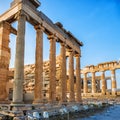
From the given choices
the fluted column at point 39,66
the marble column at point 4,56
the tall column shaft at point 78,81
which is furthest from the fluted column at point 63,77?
the marble column at point 4,56

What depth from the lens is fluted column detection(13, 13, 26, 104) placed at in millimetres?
13805

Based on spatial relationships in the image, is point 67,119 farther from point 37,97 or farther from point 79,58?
point 79,58

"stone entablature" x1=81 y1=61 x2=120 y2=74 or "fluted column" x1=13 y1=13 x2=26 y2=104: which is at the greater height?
"stone entablature" x1=81 y1=61 x2=120 y2=74

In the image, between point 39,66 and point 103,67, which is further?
point 103,67

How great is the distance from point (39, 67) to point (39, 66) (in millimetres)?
89

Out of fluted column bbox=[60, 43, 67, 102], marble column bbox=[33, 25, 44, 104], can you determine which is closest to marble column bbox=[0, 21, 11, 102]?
marble column bbox=[33, 25, 44, 104]

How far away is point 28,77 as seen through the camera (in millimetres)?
32688

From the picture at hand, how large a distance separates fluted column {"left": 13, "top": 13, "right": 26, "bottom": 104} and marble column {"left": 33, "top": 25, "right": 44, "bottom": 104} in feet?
8.70

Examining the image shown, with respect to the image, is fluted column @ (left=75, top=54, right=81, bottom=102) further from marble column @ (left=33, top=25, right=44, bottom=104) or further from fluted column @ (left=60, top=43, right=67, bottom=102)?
marble column @ (left=33, top=25, right=44, bottom=104)

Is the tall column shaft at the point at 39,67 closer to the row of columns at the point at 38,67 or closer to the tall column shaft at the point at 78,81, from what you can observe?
the row of columns at the point at 38,67

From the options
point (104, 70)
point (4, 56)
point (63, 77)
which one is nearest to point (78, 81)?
point (63, 77)

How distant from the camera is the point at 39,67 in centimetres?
1703

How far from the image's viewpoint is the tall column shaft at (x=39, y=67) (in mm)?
16562

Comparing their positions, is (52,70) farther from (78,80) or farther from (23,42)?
(78,80)
